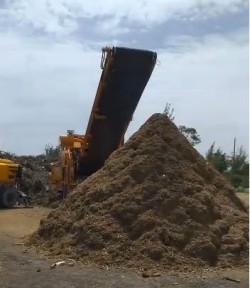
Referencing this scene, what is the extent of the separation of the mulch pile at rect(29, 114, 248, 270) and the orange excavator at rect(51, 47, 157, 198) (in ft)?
12.3

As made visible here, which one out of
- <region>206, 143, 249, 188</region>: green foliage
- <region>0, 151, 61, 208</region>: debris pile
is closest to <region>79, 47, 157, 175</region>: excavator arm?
<region>0, 151, 61, 208</region>: debris pile

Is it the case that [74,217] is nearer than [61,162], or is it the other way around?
[74,217]

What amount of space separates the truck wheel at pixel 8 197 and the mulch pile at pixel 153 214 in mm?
6929

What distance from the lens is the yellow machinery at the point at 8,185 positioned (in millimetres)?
18014

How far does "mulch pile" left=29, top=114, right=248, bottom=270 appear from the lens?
9.12 m

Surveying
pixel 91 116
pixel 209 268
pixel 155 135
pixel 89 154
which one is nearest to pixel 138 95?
pixel 91 116

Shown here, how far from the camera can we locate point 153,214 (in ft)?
32.1

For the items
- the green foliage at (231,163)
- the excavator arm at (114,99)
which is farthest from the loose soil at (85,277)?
the green foliage at (231,163)

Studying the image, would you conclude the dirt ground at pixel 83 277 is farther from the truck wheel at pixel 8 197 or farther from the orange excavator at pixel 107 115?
the truck wheel at pixel 8 197

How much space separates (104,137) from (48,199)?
4163mm

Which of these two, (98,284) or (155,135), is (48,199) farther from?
(98,284)

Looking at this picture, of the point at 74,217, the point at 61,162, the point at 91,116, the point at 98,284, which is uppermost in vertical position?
the point at 91,116

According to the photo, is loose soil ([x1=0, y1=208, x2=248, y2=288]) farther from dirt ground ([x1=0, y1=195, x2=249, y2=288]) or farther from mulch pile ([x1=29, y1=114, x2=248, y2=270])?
mulch pile ([x1=29, y1=114, x2=248, y2=270])

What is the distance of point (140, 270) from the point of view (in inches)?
340
